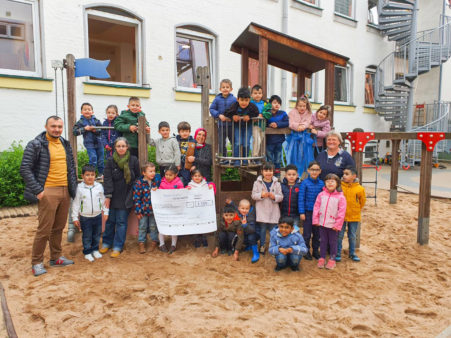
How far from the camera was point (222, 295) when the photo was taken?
11.7 ft

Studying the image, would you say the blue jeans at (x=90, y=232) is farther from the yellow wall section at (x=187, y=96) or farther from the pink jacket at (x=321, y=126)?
the yellow wall section at (x=187, y=96)

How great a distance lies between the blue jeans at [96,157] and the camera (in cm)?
607

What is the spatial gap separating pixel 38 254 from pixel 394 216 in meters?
6.36

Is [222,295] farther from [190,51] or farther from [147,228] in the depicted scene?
[190,51]

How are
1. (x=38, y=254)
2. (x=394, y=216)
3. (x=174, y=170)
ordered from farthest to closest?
(x=394, y=216) < (x=174, y=170) < (x=38, y=254)

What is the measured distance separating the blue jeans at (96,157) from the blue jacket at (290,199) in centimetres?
343

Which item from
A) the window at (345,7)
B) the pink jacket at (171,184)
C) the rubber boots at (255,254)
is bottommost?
the rubber boots at (255,254)

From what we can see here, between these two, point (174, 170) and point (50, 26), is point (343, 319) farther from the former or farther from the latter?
point (50, 26)

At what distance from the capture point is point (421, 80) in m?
17.3

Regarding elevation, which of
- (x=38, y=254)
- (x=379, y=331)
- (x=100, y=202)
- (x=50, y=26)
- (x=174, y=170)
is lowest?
(x=379, y=331)

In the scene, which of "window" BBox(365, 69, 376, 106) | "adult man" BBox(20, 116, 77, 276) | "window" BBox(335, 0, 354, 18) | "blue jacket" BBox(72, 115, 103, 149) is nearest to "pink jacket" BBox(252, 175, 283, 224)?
"adult man" BBox(20, 116, 77, 276)

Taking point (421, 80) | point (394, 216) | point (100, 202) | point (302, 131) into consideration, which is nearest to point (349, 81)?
point (421, 80)

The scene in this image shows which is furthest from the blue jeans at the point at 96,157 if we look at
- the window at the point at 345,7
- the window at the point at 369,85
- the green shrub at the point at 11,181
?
the window at the point at 369,85

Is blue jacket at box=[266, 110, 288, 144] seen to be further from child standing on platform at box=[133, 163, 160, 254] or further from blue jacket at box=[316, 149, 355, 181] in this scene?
child standing on platform at box=[133, 163, 160, 254]
